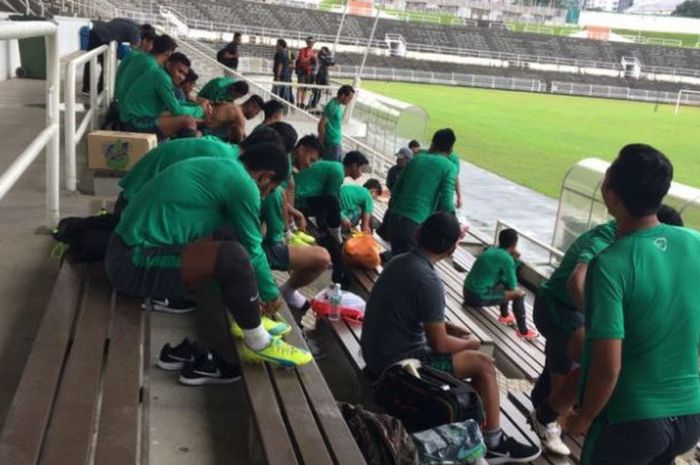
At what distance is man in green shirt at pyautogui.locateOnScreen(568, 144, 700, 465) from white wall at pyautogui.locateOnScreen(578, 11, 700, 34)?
93264mm

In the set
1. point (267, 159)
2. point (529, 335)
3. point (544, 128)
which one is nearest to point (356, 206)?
point (529, 335)

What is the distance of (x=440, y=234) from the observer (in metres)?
3.57

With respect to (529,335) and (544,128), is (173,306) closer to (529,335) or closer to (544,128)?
(529,335)

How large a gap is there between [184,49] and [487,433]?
14.1 m

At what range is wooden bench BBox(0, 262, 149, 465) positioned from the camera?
2.33 metres

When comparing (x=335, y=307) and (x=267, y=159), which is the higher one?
(x=267, y=159)

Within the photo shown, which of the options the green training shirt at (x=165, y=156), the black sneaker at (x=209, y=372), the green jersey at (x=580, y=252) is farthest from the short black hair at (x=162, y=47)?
the green jersey at (x=580, y=252)

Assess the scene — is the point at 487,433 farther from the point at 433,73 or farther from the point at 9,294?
the point at 433,73

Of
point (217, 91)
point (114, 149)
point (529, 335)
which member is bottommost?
point (529, 335)

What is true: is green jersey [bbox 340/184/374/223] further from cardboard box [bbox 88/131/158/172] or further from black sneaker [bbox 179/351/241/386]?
black sneaker [bbox 179/351/241/386]

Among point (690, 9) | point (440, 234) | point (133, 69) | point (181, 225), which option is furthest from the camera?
point (690, 9)

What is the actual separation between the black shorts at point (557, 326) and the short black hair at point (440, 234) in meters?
0.59

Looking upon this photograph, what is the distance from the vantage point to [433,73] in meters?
50.3

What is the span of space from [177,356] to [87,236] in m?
0.89
